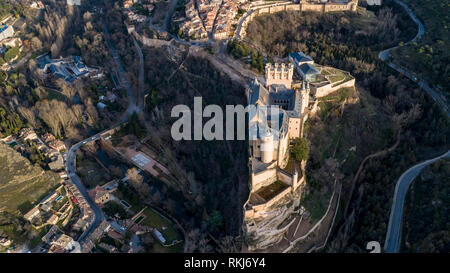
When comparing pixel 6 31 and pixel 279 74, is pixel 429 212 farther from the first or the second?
pixel 6 31

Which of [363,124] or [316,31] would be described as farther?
[316,31]

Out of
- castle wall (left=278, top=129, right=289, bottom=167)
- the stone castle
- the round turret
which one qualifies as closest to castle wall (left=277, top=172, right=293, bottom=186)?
the stone castle

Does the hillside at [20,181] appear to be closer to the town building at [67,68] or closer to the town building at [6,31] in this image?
the town building at [67,68]

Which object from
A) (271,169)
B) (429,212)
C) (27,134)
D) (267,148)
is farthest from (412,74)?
(27,134)

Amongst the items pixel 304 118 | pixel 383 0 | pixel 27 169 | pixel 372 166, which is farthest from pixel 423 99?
pixel 27 169

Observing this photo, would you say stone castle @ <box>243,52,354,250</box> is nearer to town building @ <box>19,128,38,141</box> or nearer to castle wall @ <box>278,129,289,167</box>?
castle wall @ <box>278,129,289,167</box>

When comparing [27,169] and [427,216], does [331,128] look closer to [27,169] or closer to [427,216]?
[427,216]
